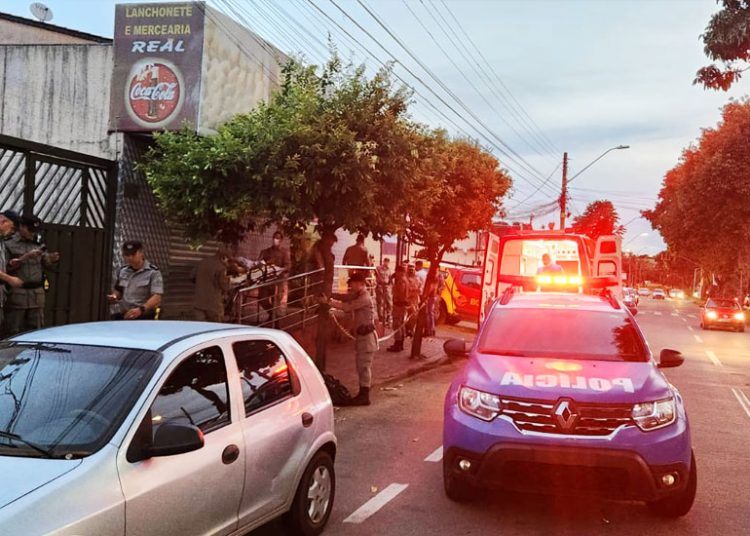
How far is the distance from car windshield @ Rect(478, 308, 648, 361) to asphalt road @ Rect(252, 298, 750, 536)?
1.17m

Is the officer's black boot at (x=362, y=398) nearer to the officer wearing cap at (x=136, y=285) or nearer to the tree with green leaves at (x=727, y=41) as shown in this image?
the officer wearing cap at (x=136, y=285)

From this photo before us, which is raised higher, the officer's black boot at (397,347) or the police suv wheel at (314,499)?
the police suv wheel at (314,499)

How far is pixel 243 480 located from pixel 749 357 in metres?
17.5

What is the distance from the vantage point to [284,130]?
28.8 ft

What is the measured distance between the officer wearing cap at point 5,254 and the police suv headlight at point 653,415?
5.86 metres

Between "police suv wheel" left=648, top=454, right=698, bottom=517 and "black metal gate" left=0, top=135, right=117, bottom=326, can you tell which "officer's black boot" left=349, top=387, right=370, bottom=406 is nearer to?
"black metal gate" left=0, top=135, right=117, bottom=326

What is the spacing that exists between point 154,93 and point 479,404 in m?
7.79

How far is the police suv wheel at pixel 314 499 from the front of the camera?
4.48 m

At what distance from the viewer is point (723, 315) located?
2855 cm

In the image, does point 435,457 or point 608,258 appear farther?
point 608,258

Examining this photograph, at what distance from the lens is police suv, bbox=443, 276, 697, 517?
15.6 feet

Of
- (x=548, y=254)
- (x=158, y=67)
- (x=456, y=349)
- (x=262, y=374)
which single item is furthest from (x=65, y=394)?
(x=548, y=254)

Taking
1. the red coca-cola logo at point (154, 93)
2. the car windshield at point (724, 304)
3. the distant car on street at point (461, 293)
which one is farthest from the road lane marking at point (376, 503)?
the car windshield at point (724, 304)

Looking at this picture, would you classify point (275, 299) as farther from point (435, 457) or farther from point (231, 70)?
point (435, 457)
